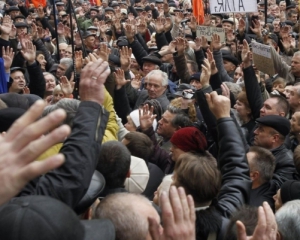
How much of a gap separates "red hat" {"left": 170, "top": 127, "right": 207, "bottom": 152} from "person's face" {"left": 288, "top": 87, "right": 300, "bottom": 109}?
1.79 metres

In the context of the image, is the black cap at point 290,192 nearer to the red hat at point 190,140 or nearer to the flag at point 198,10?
the red hat at point 190,140

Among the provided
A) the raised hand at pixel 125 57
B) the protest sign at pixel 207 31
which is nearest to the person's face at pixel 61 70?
the raised hand at pixel 125 57

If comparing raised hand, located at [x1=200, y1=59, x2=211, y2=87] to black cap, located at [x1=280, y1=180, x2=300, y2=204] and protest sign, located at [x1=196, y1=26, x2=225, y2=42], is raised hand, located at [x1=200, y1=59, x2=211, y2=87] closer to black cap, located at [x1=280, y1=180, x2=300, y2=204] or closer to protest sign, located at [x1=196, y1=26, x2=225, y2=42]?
black cap, located at [x1=280, y1=180, x2=300, y2=204]

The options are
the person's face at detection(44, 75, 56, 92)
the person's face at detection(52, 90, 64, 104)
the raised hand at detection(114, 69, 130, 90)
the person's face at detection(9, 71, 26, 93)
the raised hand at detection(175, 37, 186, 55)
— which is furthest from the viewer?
the raised hand at detection(175, 37, 186, 55)

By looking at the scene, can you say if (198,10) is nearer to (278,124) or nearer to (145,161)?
(278,124)

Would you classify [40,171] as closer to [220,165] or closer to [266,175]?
[220,165]

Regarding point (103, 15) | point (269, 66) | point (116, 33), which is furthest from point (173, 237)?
point (103, 15)

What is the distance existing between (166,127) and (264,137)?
0.97m

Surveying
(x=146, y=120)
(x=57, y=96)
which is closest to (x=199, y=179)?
(x=146, y=120)

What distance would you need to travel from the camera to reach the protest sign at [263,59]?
6.38m

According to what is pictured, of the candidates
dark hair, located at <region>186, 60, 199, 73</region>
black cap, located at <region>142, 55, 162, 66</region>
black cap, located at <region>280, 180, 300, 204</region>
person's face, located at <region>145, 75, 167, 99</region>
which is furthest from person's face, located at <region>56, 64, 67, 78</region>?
black cap, located at <region>280, 180, 300, 204</region>

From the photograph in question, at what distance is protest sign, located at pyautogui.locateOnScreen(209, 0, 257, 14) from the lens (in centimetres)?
779

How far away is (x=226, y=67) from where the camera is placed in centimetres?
813

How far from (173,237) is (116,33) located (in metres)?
10.8
